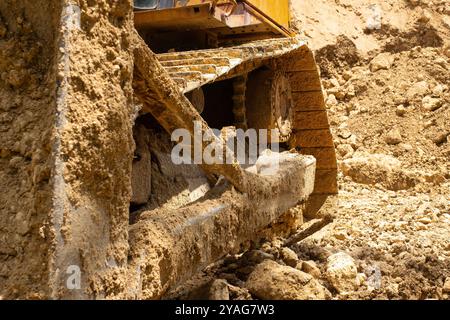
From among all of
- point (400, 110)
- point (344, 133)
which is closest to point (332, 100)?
point (344, 133)

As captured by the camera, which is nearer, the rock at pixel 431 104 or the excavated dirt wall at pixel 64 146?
the excavated dirt wall at pixel 64 146

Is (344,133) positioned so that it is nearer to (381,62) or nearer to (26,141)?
(381,62)

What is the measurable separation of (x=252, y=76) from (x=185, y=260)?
2.62 metres

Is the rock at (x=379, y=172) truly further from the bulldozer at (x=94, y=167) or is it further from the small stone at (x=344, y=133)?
the bulldozer at (x=94, y=167)

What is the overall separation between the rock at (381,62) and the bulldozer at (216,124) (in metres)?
2.81

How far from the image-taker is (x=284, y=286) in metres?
2.62

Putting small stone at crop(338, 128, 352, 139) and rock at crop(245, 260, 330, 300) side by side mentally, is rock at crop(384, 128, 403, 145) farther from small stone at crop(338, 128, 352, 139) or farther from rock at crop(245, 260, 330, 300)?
rock at crop(245, 260, 330, 300)

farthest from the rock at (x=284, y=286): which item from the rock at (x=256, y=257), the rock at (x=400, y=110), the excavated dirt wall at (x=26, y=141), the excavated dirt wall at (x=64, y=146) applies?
the rock at (x=400, y=110)

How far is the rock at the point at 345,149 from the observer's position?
6.85m

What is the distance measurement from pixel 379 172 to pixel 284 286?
13.1ft

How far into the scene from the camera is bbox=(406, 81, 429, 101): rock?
7035mm

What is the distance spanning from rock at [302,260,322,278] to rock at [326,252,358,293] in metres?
0.06
